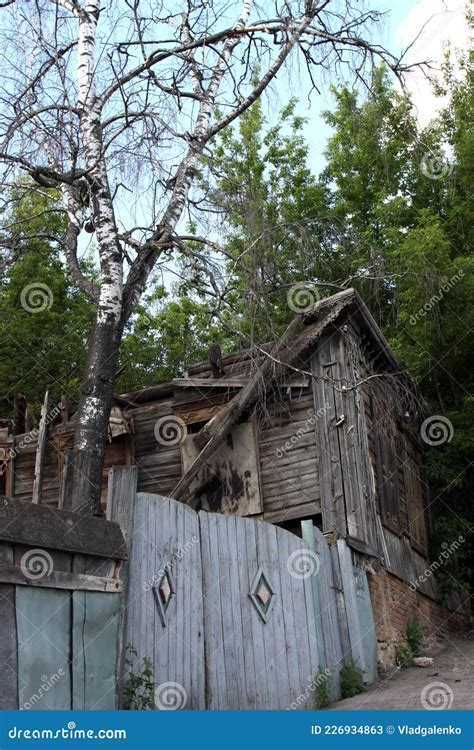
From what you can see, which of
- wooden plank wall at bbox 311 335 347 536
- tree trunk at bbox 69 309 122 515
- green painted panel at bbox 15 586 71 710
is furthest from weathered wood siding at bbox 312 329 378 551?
green painted panel at bbox 15 586 71 710

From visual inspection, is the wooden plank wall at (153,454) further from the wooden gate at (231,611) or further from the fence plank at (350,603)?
the wooden gate at (231,611)

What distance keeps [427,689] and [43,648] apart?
5468 millimetres

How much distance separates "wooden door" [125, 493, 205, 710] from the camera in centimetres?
655

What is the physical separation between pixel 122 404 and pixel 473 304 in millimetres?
6744

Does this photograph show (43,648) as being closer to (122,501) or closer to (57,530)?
(57,530)

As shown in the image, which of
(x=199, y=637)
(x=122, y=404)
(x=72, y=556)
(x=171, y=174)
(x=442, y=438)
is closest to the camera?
(x=72, y=556)

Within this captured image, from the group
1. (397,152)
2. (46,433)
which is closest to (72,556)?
(46,433)

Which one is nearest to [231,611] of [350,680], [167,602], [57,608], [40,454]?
[167,602]

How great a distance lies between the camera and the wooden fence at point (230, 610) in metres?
6.69

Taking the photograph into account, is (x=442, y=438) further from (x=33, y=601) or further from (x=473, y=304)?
(x=33, y=601)

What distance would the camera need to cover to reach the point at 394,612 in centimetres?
1290

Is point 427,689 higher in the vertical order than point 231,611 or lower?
lower

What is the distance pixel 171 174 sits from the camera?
1056 cm

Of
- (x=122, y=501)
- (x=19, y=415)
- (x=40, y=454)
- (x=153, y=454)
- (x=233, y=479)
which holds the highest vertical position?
(x=19, y=415)
